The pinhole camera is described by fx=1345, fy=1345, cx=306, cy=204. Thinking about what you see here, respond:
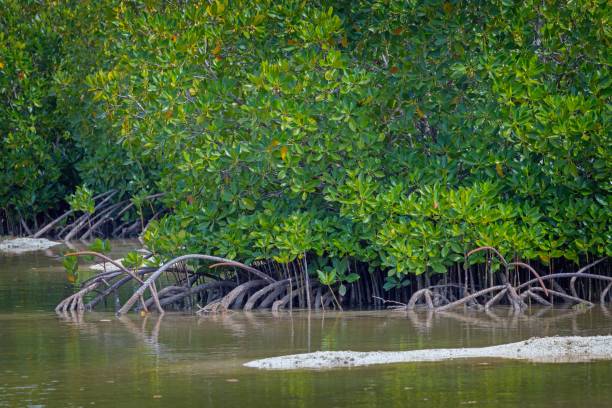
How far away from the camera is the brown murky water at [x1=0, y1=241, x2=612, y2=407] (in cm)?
688

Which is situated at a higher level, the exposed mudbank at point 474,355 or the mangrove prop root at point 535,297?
the mangrove prop root at point 535,297

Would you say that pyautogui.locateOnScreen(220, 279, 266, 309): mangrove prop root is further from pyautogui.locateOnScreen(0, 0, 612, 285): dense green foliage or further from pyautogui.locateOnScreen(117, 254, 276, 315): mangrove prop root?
pyautogui.locateOnScreen(0, 0, 612, 285): dense green foliage

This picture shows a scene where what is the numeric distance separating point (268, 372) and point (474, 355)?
129cm

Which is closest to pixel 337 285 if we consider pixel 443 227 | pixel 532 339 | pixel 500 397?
pixel 443 227

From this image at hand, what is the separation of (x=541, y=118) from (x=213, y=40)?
9.25 feet

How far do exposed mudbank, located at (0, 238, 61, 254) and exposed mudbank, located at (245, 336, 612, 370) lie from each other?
1143 cm

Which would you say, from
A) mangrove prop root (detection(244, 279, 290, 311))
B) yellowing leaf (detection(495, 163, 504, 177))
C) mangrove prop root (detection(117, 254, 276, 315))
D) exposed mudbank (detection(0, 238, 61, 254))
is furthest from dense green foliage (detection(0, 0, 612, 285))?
exposed mudbank (detection(0, 238, 61, 254))

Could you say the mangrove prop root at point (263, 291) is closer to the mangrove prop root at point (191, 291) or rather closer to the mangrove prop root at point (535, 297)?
the mangrove prop root at point (191, 291)

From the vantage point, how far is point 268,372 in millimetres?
7711

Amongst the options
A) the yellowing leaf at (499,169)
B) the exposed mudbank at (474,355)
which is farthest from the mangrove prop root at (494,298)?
the exposed mudbank at (474,355)

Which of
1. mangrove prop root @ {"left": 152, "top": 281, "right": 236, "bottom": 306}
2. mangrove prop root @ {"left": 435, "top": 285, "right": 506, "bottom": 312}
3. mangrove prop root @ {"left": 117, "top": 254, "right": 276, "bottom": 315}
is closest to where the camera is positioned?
mangrove prop root @ {"left": 435, "top": 285, "right": 506, "bottom": 312}

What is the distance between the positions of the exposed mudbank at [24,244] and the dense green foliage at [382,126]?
8032 millimetres

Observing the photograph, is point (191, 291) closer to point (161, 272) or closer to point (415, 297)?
point (161, 272)

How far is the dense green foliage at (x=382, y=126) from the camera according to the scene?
1017cm
